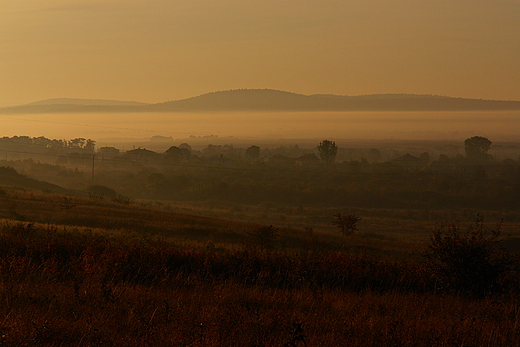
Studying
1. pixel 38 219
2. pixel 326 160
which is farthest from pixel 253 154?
pixel 38 219

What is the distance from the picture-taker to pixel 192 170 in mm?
141625

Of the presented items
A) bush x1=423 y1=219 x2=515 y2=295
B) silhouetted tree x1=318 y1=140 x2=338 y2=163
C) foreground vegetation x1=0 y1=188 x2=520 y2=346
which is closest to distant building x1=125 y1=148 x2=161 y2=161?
silhouetted tree x1=318 y1=140 x2=338 y2=163

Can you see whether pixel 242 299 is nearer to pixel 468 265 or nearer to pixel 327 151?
pixel 468 265

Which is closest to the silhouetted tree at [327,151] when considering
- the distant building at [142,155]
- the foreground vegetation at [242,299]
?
the distant building at [142,155]

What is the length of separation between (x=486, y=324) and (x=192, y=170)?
446ft

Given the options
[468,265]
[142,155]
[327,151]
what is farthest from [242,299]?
[142,155]

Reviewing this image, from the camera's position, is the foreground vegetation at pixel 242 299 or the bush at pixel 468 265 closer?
the foreground vegetation at pixel 242 299

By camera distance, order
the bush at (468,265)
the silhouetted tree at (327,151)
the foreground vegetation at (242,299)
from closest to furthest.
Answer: the foreground vegetation at (242,299) → the bush at (468,265) → the silhouetted tree at (327,151)

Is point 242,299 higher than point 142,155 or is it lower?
lower

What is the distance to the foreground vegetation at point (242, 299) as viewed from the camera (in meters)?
6.42

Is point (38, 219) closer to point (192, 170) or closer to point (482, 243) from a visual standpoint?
point (482, 243)

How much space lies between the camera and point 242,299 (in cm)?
875

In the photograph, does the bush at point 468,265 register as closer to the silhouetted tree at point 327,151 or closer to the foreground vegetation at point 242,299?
the foreground vegetation at point 242,299

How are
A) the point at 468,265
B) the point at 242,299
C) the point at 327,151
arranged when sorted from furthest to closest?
1. the point at 327,151
2. the point at 468,265
3. the point at 242,299
